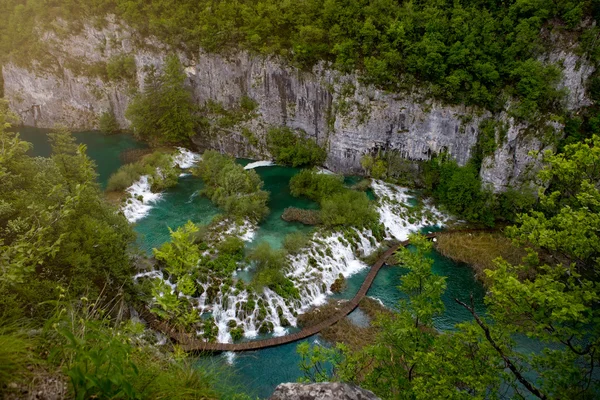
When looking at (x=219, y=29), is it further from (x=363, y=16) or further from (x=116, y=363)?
(x=116, y=363)

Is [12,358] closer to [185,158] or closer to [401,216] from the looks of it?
[401,216]

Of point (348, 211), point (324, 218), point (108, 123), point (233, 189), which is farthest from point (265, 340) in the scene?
point (108, 123)

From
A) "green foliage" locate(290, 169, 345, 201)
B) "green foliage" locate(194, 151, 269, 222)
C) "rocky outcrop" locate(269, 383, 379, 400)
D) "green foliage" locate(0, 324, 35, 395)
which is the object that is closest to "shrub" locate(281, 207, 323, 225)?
"green foliage" locate(194, 151, 269, 222)

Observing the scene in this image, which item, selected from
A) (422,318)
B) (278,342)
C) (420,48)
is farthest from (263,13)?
(422,318)

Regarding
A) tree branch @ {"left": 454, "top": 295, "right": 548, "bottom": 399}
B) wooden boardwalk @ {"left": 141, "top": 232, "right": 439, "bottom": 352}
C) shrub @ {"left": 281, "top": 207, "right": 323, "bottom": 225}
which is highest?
tree branch @ {"left": 454, "top": 295, "right": 548, "bottom": 399}

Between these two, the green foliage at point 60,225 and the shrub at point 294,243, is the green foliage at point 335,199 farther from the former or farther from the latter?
the green foliage at point 60,225

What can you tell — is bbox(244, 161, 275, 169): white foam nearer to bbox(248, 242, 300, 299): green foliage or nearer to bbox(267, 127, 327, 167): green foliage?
bbox(267, 127, 327, 167): green foliage
